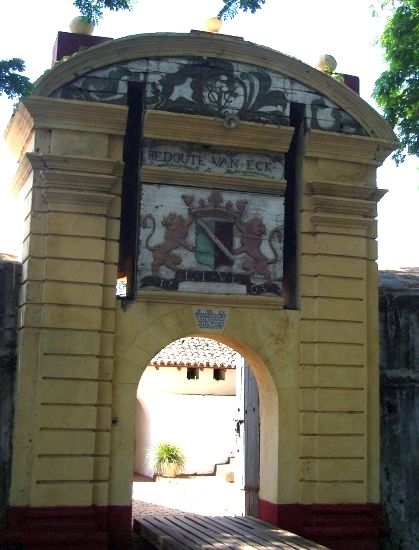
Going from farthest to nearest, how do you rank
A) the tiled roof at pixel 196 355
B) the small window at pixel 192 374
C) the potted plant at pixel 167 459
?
the small window at pixel 192 374
the tiled roof at pixel 196 355
the potted plant at pixel 167 459

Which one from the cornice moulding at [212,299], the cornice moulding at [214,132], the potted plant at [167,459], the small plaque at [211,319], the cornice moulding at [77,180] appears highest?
the cornice moulding at [214,132]

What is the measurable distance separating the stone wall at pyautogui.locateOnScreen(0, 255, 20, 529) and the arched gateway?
202 mm

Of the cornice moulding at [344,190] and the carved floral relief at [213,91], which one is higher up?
the carved floral relief at [213,91]

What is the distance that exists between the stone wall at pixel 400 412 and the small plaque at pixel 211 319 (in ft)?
7.75

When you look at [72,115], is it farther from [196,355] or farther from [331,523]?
[196,355]

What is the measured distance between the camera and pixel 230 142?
10016 millimetres

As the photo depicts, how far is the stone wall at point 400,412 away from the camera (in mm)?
10297

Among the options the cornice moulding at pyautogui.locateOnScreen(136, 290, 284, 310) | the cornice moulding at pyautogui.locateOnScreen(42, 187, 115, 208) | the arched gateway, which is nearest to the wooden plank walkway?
the arched gateway

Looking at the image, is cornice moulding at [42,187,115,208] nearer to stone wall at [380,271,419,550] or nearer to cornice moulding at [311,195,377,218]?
cornice moulding at [311,195,377,218]

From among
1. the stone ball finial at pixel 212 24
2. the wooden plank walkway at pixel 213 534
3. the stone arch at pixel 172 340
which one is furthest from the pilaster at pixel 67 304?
the stone ball finial at pixel 212 24

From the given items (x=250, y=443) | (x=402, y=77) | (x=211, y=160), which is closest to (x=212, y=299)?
(x=211, y=160)

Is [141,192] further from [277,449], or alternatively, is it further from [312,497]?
[312,497]

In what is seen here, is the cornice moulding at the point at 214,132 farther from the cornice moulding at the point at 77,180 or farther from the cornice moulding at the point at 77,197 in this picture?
the cornice moulding at the point at 77,197

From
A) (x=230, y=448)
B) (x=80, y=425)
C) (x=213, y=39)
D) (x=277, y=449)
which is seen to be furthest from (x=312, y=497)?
(x=230, y=448)
